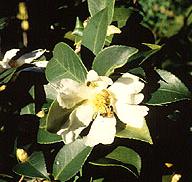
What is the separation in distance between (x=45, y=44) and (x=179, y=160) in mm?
591

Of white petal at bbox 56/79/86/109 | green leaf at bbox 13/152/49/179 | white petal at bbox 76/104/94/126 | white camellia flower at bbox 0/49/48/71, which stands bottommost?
green leaf at bbox 13/152/49/179

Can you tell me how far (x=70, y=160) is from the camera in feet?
3.65

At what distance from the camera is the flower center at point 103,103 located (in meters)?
1.07

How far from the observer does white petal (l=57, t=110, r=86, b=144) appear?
1016 millimetres

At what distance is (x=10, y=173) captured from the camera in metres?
1.30

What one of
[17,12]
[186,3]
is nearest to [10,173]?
[17,12]

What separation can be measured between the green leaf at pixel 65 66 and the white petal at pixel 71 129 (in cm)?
9

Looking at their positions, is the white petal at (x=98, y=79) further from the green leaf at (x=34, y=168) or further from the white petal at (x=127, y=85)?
the green leaf at (x=34, y=168)

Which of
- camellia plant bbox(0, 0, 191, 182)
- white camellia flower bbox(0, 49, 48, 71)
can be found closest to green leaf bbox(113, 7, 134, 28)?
camellia plant bbox(0, 0, 191, 182)

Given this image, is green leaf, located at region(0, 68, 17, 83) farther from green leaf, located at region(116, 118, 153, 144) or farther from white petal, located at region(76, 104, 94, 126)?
green leaf, located at region(116, 118, 153, 144)

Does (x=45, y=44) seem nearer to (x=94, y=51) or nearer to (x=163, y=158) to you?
(x=94, y=51)

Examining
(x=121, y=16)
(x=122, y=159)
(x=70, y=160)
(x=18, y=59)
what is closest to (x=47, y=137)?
(x=70, y=160)

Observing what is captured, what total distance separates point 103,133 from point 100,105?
3.3 inches

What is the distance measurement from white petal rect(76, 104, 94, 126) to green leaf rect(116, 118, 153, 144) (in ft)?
0.25
